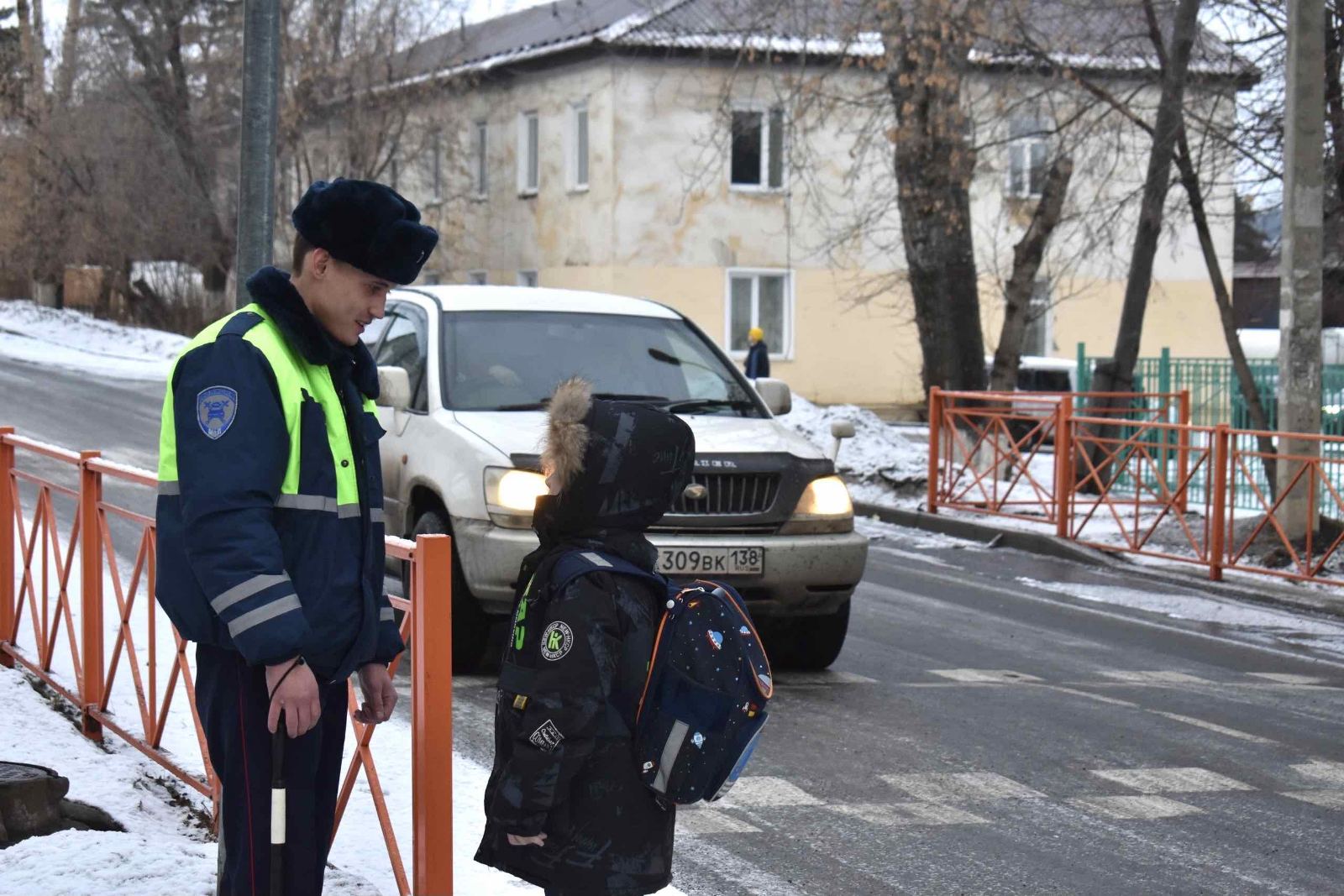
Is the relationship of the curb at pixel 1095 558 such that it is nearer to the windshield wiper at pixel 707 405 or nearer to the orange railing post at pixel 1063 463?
the orange railing post at pixel 1063 463

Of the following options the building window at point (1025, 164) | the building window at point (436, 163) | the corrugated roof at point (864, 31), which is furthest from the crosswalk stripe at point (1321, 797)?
the building window at point (436, 163)

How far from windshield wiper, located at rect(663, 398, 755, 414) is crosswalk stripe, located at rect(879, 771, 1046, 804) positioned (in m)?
2.64

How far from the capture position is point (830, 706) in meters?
7.78

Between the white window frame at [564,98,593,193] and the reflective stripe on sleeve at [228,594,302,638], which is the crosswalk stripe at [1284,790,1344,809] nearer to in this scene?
the reflective stripe on sleeve at [228,594,302,638]

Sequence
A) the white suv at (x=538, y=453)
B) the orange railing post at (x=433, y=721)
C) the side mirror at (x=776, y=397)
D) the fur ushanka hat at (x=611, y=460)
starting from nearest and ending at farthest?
the fur ushanka hat at (x=611, y=460) → the orange railing post at (x=433, y=721) → the white suv at (x=538, y=453) → the side mirror at (x=776, y=397)

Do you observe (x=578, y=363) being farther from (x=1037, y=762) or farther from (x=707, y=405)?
(x=1037, y=762)

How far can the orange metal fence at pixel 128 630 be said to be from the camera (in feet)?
13.2

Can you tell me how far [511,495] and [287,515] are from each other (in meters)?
4.57

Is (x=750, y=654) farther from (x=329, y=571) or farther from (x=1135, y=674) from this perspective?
(x=1135, y=674)

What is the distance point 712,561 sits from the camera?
7.93 meters

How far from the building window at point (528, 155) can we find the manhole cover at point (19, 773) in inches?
1188

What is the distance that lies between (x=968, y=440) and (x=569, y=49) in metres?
17.7

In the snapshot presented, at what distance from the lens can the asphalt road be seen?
545 cm

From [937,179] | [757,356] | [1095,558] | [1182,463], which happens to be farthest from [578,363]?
[757,356]
